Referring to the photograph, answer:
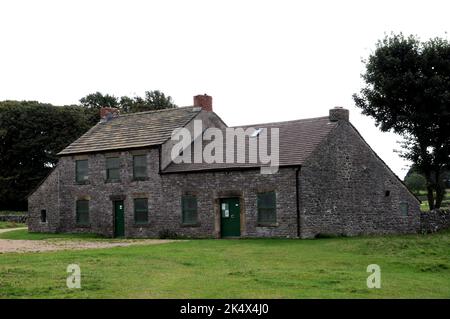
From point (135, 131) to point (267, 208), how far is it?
12356mm

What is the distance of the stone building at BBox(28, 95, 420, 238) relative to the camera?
32375 mm

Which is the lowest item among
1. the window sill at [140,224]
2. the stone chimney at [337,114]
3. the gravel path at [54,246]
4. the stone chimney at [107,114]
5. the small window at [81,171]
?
the gravel path at [54,246]

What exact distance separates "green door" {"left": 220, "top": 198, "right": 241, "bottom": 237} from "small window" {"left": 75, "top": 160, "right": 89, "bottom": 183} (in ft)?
38.1

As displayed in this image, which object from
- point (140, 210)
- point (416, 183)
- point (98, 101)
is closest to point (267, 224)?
point (140, 210)

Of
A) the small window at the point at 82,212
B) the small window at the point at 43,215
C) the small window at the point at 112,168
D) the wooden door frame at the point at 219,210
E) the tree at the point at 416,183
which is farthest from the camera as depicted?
the tree at the point at 416,183

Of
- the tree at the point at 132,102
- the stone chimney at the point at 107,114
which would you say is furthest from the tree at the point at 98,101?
the stone chimney at the point at 107,114

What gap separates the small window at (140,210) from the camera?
123 ft

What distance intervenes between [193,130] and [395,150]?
635 inches

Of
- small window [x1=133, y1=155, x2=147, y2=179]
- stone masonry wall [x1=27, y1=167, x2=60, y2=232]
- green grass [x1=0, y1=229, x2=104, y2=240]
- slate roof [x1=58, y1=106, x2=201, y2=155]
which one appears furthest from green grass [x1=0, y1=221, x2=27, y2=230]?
small window [x1=133, y1=155, x2=147, y2=179]

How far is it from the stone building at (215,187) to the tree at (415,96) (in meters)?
7.32

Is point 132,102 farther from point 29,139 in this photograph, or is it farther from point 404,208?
point 404,208

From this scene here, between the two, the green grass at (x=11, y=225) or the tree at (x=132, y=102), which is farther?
the tree at (x=132, y=102)

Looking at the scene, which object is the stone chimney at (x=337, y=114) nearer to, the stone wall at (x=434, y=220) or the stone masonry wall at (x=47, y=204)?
the stone wall at (x=434, y=220)

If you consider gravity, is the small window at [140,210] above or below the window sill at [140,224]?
above
